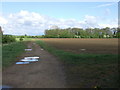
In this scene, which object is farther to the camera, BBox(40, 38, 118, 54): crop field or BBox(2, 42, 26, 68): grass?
BBox(40, 38, 118, 54): crop field

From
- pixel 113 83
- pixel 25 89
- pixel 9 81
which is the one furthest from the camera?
pixel 9 81

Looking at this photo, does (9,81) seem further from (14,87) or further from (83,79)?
(83,79)

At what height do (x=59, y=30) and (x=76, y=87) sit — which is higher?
(x=59, y=30)

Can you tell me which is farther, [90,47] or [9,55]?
[90,47]

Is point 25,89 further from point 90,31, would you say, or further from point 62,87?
A: point 90,31

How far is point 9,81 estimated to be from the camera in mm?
4703

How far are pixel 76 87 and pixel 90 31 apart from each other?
74649mm

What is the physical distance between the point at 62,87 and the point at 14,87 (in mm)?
1304

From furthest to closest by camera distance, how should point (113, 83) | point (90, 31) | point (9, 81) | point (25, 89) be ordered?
1. point (90, 31)
2. point (9, 81)
3. point (113, 83)
4. point (25, 89)

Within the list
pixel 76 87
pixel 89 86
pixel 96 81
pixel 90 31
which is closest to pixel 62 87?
pixel 76 87

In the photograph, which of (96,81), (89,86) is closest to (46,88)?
(89,86)

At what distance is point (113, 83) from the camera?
4.38 m

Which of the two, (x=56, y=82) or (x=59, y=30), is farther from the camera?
(x=59, y=30)

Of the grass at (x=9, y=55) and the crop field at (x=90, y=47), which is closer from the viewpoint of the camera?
the grass at (x=9, y=55)
